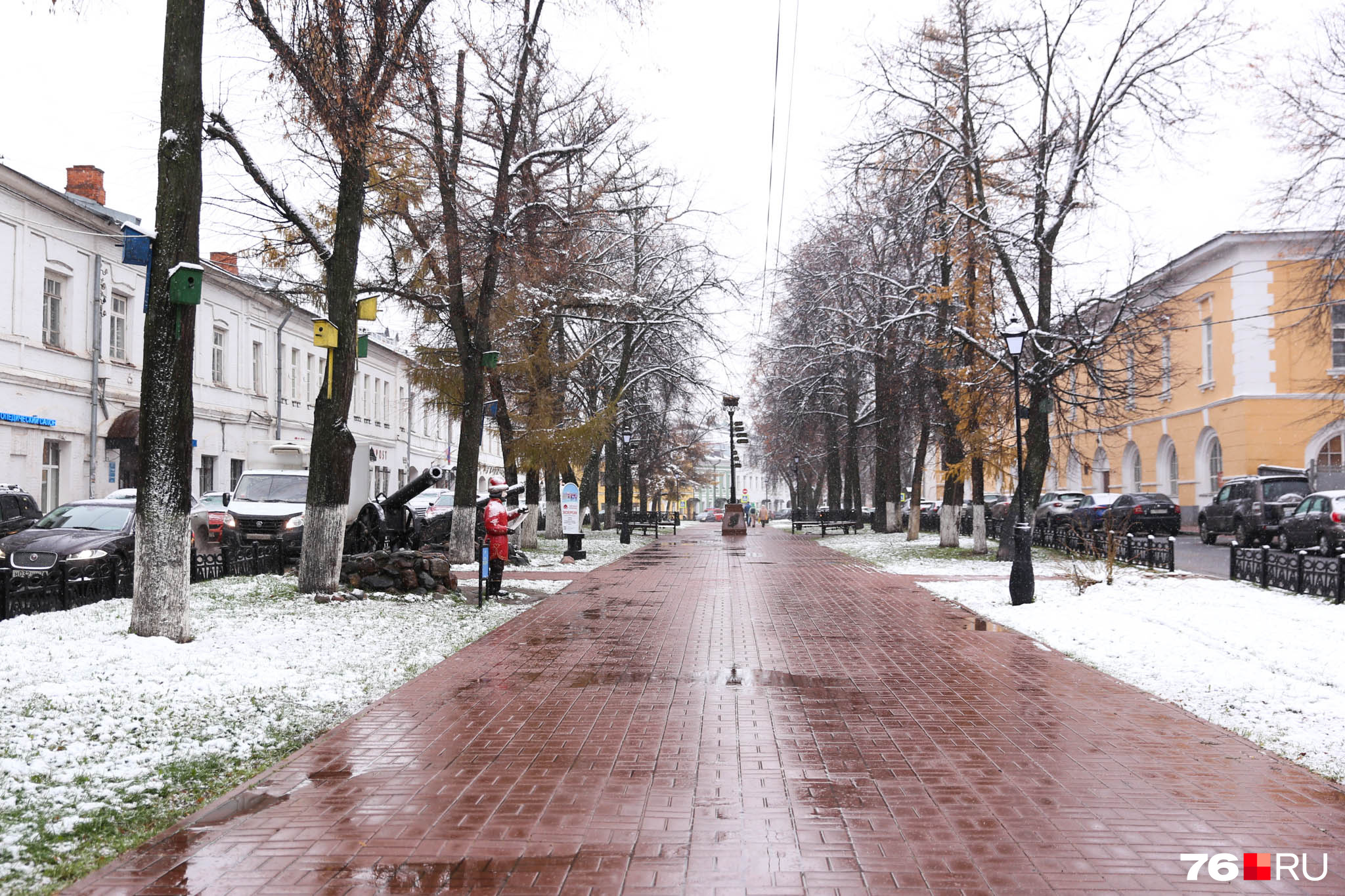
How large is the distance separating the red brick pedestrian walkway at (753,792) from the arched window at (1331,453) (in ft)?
100

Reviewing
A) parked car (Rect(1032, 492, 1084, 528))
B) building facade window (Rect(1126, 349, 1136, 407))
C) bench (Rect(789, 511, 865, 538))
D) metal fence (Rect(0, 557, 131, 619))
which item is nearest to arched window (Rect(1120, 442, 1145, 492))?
parked car (Rect(1032, 492, 1084, 528))

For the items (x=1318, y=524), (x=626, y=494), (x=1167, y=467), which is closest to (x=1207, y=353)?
(x=1167, y=467)

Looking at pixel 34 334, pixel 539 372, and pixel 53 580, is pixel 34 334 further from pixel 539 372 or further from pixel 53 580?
pixel 53 580

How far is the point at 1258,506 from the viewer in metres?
25.2

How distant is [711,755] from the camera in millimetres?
6152

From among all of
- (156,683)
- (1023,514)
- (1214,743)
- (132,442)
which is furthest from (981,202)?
(132,442)

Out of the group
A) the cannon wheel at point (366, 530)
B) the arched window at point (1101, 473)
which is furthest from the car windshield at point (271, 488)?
the arched window at point (1101, 473)

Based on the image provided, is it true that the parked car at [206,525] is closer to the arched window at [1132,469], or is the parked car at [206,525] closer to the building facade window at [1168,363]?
the building facade window at [1168,363]

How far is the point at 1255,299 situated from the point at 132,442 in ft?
121

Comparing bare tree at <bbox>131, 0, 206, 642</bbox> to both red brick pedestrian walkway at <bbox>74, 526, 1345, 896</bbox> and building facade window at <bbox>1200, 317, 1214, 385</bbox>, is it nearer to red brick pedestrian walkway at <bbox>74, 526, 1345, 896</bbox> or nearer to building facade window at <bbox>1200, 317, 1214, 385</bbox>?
red brick pedestrian walkway at <bbox>74, 526, 1345, 896</bbox>

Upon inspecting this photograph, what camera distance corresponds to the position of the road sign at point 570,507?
78.0ft

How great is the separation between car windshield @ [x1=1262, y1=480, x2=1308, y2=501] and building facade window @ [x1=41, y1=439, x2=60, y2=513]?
30.4 meters

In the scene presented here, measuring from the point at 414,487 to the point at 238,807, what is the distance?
11.9m

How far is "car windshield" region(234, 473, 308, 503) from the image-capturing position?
20.2 m
